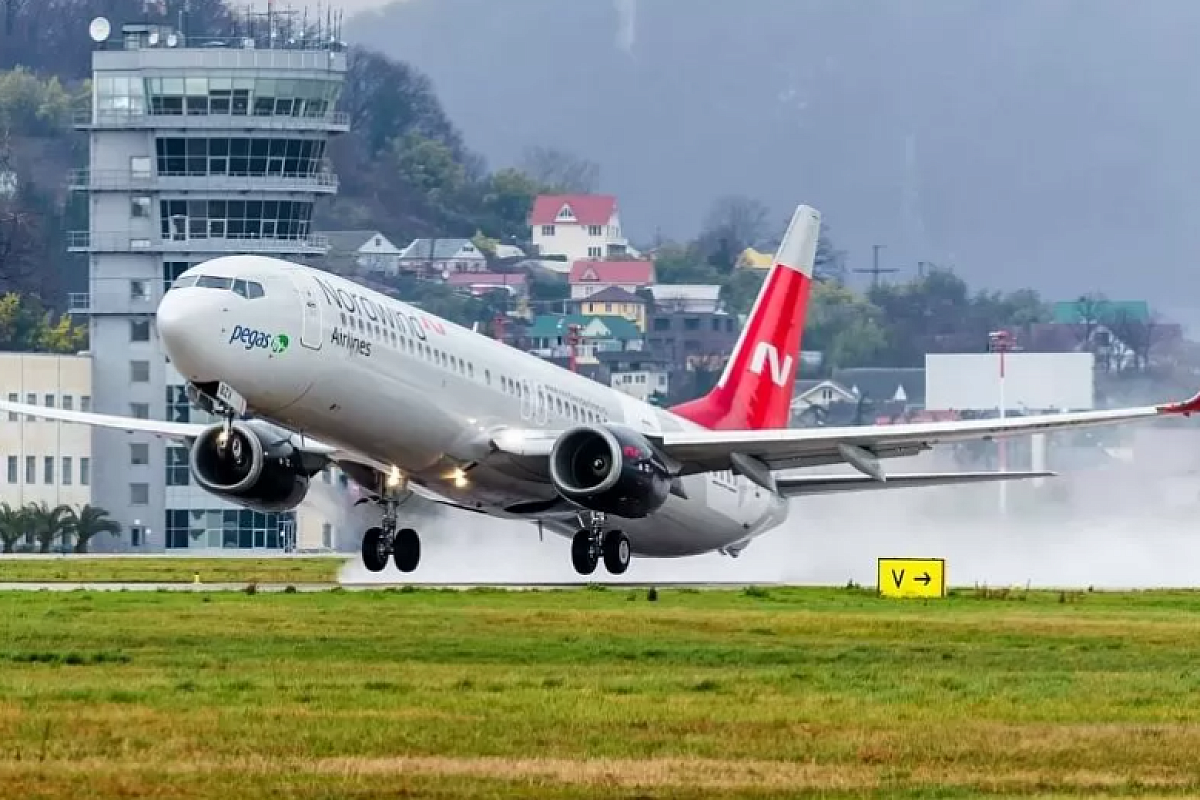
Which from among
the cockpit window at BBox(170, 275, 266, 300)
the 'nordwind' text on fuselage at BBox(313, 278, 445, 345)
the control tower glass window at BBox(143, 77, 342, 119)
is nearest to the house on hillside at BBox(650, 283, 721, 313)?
the control tower glass window at BBox(143, 77, 342, 119)

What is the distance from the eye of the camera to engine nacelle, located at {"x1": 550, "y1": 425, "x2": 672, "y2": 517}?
49938 millimetres

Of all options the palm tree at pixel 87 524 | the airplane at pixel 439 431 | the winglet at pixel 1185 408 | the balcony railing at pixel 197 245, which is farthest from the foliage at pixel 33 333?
the winglet at pixel 1185 408

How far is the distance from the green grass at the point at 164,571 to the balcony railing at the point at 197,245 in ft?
147

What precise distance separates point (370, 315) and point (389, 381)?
3.45 feet

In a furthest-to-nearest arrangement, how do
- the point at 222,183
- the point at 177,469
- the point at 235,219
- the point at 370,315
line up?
the point at 177,469 → the point at 235,219 → the point at 222,183 → the point at 370,315

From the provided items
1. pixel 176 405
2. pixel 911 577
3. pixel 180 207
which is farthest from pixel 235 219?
pixel 911 577

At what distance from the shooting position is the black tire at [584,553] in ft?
171

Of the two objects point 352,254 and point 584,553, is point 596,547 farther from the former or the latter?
point 352,254

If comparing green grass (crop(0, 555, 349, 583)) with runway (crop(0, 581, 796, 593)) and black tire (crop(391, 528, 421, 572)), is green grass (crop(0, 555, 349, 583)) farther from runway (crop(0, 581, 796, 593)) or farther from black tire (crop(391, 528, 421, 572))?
black tire (crop(391, 528, 421, 572))

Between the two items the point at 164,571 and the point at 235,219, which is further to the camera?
the point at 235,219

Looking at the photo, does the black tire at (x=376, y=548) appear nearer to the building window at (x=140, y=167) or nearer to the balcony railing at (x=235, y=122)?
the balcony railing at (x=235, y=122)

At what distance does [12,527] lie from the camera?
114 meters

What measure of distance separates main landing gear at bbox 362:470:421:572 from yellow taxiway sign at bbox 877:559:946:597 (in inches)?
321

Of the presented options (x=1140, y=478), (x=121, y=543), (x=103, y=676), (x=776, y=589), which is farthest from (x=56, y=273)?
(x=103, y=676)
